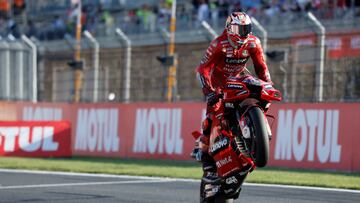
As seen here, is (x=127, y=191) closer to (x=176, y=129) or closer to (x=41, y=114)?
(x=176, y=129)

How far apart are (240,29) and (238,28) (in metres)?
0.02

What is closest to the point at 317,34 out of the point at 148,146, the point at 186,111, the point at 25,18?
the point at 186,111

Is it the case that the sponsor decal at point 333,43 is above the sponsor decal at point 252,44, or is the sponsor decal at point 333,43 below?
below

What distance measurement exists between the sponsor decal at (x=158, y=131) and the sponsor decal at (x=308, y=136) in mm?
2670

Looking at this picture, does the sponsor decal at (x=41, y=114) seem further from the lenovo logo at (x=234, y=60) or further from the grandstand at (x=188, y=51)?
the lenovo logo at (x=234, y=60)

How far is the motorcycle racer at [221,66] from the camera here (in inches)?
340

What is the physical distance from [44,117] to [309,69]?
7.69 m

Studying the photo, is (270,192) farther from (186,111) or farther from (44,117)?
(44,117)

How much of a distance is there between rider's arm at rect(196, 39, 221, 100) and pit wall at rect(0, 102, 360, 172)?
7.02m

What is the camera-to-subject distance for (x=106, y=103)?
20.5 metres

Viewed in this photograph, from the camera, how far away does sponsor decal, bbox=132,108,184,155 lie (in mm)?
18656

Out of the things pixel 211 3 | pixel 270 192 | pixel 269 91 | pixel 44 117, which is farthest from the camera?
pixel 211 3

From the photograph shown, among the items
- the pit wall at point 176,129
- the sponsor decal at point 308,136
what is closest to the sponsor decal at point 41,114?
the pit wall at point 176,129

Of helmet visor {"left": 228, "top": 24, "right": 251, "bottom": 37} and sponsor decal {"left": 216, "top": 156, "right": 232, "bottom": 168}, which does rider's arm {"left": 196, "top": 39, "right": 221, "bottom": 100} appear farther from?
sponsor decal {"left": 216, "top": 156, "right": 232, "bottom": 168}
